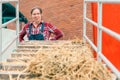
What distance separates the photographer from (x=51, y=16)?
9984 millimetres

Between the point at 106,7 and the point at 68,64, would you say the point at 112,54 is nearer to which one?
the point at 106,7

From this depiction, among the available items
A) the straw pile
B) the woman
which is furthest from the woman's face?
the straw pile

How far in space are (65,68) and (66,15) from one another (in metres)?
6.94

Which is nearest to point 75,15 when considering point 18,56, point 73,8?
point 73,8

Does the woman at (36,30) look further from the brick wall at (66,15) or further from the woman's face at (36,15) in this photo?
the brick wall at (66,15)

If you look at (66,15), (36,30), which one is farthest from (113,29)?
(66,15)

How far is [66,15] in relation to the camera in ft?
31.5

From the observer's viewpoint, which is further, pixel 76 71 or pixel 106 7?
pixel 106 7

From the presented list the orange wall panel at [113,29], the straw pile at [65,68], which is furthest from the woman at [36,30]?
the straw pile at [65,68]

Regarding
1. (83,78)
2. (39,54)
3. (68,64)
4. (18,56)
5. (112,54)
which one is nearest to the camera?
(83,78)

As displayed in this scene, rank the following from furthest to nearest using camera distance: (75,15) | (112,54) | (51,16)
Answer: (51,16), (75,15), (112,54)

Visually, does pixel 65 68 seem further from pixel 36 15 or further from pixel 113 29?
pixel 36 15

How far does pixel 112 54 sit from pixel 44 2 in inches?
219

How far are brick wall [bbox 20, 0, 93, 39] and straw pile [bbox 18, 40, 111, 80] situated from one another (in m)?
5.92
